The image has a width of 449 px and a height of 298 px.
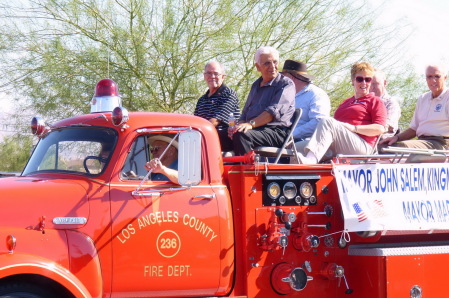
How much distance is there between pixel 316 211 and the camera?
6203 millimetres

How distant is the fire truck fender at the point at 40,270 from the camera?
479 centimetres

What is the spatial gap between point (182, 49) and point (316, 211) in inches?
378

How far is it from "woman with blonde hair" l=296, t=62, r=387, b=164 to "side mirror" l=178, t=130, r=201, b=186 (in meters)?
1.44

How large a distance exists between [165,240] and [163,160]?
0.71m

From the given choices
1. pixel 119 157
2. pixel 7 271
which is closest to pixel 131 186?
pixel 119 157

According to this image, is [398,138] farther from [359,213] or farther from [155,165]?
[155,165]

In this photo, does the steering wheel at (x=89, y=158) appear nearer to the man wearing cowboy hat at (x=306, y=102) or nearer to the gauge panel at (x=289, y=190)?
the gauge panel at (x=289, y=190)

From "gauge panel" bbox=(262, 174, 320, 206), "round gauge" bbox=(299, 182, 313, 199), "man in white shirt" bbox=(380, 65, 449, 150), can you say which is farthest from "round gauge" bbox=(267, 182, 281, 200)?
"man in white shirt" bbox=(380, 65, 449, 150)

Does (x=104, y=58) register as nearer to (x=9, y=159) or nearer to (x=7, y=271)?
(x=9, y=159)

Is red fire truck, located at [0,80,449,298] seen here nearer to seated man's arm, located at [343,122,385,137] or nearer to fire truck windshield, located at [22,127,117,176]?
fire truck windshield, located at [22,127,117,176]

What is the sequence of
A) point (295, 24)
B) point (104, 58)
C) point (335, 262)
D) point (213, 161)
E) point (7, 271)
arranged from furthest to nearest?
point (295, 24), point (104, 58), point (335, 262), point (213, 161), point (7, 271)

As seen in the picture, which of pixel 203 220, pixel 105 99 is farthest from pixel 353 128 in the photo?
pixel 105 99

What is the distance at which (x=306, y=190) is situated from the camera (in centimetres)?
616

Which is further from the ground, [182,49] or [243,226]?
[182,49]
